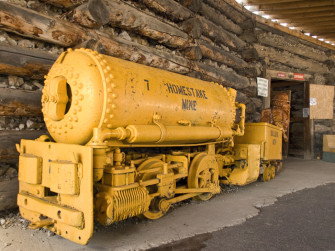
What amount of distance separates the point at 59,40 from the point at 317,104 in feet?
33.6

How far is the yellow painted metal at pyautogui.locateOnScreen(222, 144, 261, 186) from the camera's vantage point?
550 centimetres

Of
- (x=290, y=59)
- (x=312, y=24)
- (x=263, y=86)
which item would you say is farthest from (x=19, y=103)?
(x=312, y=24)

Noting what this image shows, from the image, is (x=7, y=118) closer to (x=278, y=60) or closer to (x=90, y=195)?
(x=90, y=195)

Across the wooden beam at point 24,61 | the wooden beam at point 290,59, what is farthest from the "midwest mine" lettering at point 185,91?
the wooden beam at point 290,59

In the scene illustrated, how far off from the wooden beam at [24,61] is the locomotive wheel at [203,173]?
8.46 feet

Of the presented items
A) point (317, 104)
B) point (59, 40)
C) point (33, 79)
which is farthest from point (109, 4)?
point (317, 104)

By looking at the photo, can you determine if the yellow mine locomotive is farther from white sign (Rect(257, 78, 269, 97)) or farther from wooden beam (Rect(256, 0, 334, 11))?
wooden beam (Rect(256, 0, 334, 11))

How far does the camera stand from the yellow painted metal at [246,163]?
5505 mm

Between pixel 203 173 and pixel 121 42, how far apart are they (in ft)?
8.42

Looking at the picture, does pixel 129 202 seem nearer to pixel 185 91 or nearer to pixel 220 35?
pixel 185 91

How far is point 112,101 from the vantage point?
9.95ft

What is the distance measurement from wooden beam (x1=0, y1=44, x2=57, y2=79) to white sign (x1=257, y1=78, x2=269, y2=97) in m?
6.95

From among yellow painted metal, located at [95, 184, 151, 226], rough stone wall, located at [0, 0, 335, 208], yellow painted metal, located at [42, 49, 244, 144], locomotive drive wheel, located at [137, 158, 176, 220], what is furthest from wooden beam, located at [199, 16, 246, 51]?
yellow painted metal, located at [95, 184, 151, 226]

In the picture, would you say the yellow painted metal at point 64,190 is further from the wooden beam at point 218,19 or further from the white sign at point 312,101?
the white sign at point 312,101
